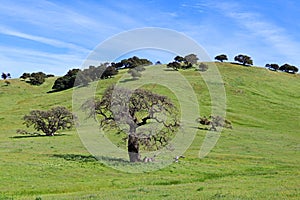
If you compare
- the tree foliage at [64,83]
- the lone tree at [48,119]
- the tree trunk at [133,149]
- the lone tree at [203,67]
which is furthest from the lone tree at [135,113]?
the lone tree at [203,67]

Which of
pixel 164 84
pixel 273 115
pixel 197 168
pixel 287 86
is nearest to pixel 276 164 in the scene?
pixel 197 168

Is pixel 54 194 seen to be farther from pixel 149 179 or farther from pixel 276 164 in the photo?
pixel 276 164

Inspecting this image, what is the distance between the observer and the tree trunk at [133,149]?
3609cm

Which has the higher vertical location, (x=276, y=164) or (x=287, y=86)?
(x=287, y=86)

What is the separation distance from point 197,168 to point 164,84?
86160 mm

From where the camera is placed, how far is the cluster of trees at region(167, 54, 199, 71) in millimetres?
146750

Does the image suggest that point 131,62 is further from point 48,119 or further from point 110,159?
point 110,159

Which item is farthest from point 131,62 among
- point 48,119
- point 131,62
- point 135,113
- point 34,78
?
point 135,113

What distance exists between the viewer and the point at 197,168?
33969mm

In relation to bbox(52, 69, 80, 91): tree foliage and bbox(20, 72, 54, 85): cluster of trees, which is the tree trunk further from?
bbox(20, 72, 54, 85): cluster of trees

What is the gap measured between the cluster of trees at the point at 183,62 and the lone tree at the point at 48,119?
85148 mm

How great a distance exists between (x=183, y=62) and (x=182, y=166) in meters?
122

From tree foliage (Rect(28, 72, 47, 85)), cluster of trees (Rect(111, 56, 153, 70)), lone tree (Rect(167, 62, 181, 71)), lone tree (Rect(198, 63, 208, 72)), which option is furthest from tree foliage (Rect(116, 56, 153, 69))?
tree foliage (Rect(28, 72, 47, 85))

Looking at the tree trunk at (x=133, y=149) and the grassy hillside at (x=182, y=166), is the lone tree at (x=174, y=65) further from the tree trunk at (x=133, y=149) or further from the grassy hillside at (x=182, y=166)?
the tree trunk at (x=133, y=149)
